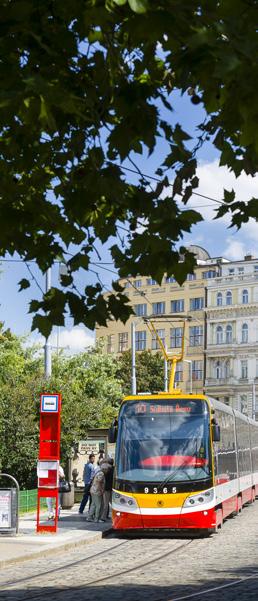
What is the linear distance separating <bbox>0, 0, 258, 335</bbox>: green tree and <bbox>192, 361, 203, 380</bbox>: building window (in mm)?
116043

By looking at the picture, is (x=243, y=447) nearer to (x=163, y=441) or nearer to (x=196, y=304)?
(x=163, y=441)

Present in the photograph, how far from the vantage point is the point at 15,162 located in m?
9.80

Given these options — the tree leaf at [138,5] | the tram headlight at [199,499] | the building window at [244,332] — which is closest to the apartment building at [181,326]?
the building window at [244,332]

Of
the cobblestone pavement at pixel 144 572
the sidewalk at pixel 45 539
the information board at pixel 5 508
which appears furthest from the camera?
the information board at pixel 5 508

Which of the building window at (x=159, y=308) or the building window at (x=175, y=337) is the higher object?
the building window at (x=159, y=308)

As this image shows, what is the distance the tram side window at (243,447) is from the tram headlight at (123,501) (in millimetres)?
8277

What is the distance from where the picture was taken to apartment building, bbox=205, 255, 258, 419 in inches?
4751

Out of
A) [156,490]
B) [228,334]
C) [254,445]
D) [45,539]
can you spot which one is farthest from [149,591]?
[228,334]

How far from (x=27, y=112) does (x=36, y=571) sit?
12155 mm

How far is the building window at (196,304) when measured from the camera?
423 ft

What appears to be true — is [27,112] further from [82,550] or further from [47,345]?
[47,345]

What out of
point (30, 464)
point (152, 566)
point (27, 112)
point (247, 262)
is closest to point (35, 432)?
point (30, 464)

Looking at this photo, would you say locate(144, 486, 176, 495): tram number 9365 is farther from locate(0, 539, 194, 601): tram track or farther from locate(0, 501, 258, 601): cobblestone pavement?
locate(0, 539, 194, 601): tram track

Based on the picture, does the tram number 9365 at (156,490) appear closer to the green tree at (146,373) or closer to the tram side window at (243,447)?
the tram side window at (243,447)
